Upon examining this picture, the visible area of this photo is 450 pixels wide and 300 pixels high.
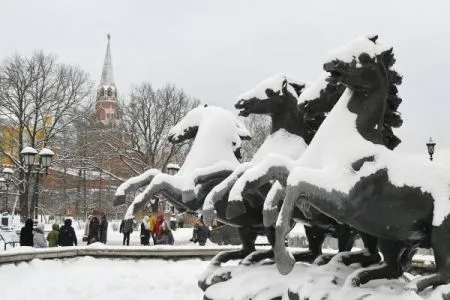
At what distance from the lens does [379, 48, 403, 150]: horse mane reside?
5.93 metres

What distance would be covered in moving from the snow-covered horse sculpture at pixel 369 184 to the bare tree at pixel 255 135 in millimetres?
34941

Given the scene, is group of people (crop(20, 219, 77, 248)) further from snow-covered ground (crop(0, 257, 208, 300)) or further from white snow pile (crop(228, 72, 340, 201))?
white snow pile (crop(228, 72, 340, 201))

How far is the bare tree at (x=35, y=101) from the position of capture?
3341 cm

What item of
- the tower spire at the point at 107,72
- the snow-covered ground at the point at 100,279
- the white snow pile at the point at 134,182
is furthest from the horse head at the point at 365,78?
the tower spire at the point at 107,72

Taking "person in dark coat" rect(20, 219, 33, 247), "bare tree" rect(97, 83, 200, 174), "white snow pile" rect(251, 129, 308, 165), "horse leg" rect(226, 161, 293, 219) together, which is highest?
"bare tree" rect(97, 83, 200, 174)

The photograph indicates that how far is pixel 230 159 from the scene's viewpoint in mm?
8203

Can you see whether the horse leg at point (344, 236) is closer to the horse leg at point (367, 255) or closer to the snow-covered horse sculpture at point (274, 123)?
the horse leg at point (367, 255)

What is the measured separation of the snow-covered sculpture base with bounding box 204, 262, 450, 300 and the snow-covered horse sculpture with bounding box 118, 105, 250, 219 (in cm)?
129

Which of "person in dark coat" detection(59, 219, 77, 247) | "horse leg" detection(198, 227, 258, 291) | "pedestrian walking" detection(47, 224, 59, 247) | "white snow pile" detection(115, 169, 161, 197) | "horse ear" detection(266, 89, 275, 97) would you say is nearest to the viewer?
"horse leg" detection(198, 227, 258, 291)

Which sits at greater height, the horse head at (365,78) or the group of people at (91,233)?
the horse head at (365,78)

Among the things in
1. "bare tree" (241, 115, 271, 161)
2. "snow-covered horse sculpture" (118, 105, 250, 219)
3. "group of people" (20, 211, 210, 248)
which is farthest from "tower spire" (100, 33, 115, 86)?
"snow-covered horse sculpture" (118, 105, 250, 219)

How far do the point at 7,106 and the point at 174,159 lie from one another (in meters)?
12.0

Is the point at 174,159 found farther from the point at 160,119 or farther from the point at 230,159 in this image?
the point at 230,159

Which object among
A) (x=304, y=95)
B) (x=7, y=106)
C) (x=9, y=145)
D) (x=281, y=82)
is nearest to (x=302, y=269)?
(x=304, y=95)
